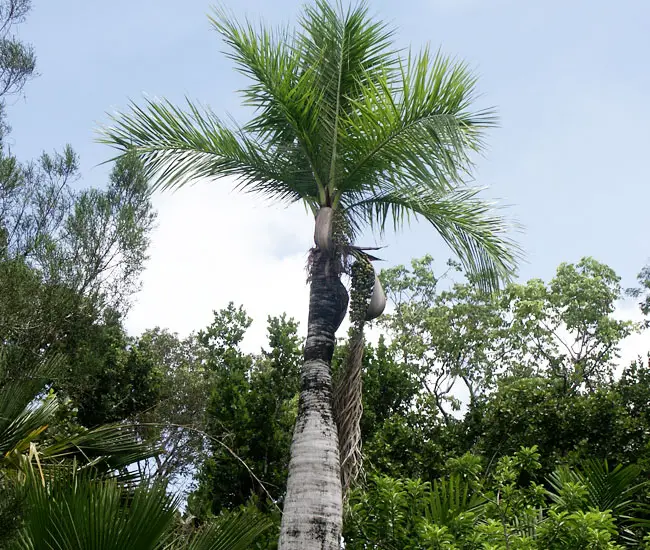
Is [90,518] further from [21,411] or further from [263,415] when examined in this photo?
[263,415]

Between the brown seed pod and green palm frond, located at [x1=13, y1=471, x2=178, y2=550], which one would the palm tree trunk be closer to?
the brown seed pod

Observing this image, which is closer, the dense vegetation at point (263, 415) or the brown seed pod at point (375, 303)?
the dense vegetation at point (263, 415)

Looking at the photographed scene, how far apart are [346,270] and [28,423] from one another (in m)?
3.58

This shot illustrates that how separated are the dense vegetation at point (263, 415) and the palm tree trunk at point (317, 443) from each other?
1.32 feet

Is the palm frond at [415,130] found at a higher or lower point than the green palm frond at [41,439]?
higher

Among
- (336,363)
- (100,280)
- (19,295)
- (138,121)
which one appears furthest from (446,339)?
(138,121)

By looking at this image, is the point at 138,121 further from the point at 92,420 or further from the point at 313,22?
the point at 92,420

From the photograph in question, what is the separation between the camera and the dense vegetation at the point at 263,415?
5191mm

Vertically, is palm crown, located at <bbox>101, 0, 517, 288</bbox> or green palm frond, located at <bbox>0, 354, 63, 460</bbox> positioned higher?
palm crown, located at <bbox>101, 0, 517, 288</bbox>

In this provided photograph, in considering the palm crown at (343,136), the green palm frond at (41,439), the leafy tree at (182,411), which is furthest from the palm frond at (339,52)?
the leafy tree at (182,411)

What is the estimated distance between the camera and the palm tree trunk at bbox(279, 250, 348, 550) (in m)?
6.36

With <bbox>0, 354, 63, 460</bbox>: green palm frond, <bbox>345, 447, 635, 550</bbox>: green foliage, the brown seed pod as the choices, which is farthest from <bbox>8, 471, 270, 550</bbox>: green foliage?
the brown seed pod

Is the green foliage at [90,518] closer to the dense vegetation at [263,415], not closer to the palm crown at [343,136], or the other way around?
the dense vegetation at [263,415]

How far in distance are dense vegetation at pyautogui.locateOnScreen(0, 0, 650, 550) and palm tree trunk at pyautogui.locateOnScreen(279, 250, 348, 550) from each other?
0.40 metres
